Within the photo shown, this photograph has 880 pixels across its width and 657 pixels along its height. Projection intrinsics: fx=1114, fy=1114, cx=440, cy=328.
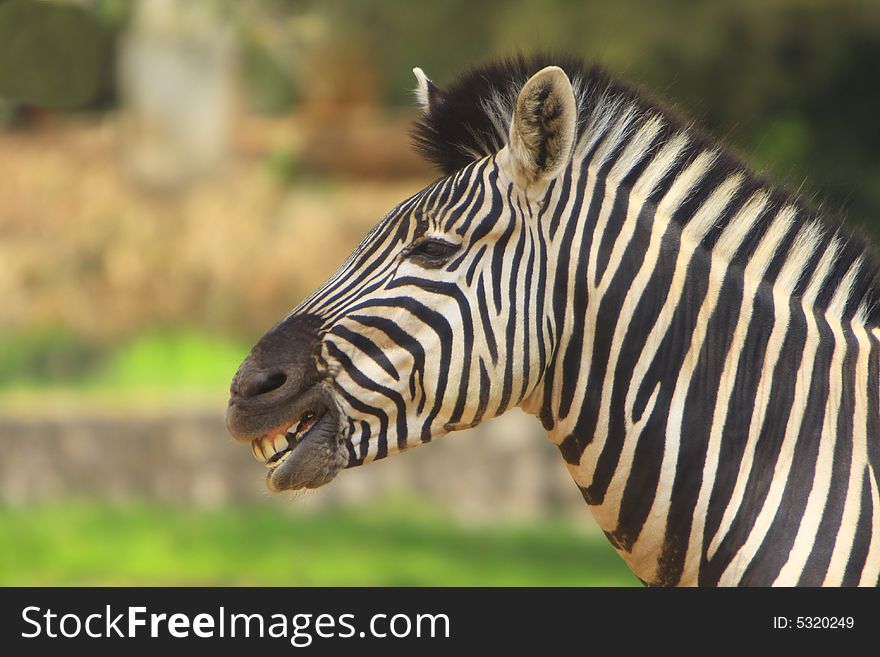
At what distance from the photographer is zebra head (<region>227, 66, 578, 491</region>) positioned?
3266mm

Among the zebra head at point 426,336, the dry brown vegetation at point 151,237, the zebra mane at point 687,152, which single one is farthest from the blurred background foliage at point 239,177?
the zebra head at point 426,336

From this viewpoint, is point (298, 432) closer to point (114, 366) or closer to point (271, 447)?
point (271, 447)

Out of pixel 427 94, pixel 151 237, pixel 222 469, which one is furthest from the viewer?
pixel 151 237

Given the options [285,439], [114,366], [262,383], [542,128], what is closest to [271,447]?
[285,439]

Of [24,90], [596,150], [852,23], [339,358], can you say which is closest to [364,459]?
[339,358]

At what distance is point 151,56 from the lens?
14.1 m

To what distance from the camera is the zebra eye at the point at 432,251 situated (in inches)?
131

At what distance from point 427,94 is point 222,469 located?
27.1ft

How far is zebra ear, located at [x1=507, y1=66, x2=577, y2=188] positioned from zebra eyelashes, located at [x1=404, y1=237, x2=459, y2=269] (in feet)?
0.98

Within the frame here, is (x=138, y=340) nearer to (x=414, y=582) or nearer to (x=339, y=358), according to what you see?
(x=414, y=582)

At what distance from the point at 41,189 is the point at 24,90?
10.9 metres

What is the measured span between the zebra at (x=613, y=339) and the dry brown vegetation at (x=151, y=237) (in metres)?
10.3

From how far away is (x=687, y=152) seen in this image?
348 centimetres

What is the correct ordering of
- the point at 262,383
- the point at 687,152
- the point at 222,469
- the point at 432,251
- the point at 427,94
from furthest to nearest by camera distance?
the point at 222,469
the point at 427,94
the point at 687,152
the point at 432,251
the point at 262,383
